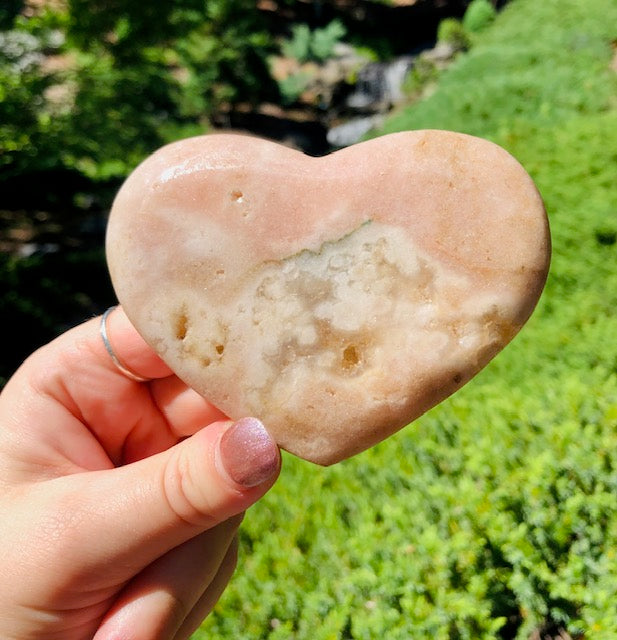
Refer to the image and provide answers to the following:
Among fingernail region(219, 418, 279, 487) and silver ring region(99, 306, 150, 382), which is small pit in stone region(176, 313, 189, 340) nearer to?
fingernail region(219, 418, 279, 487)

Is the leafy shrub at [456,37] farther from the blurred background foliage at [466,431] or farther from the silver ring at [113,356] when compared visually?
the silver ring at [113,356]

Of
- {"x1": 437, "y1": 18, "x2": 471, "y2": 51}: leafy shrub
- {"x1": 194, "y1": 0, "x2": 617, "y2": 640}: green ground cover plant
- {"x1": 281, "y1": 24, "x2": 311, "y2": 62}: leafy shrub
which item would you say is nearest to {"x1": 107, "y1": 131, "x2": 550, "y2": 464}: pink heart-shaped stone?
{"x1": 194, "y1": 0, "x2": 617, "y2": 640}: green ground cover plant

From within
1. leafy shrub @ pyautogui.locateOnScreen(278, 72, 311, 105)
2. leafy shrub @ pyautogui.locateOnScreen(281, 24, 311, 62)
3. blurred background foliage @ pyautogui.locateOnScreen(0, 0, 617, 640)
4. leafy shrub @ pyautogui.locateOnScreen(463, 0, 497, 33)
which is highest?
blurred background foliage @ pyautogui.locateOnScreen(0, 0, 617, 640)

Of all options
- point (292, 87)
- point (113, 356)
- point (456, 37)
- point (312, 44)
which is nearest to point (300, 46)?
point (312, 44)

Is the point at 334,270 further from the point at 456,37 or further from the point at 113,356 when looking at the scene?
the point at 456,37

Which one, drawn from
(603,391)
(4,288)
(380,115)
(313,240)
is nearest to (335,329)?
(313,240)

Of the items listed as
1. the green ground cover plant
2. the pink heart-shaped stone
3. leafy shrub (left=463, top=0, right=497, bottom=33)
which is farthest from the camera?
leafy shrub (left=463, top=0, right=497, bottom=33)
